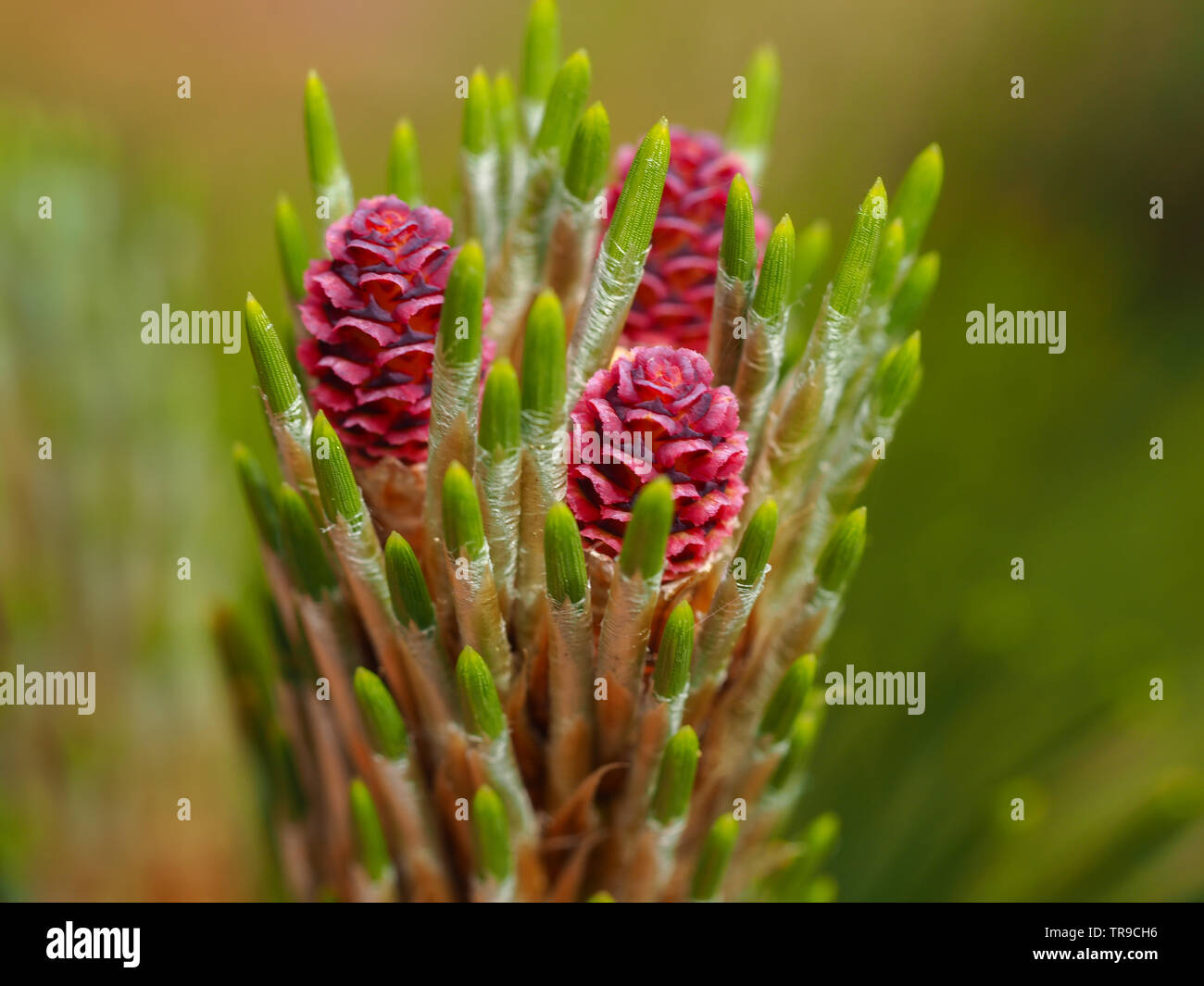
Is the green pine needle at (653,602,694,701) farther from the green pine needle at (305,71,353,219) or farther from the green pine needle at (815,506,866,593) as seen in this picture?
the green pine needle at (305,71,353,219)

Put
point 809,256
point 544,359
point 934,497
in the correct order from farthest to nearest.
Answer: point 934,497 < point 809,256 < point 544,359

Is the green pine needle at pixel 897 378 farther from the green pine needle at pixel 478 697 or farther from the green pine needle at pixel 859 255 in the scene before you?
the green pine needle at pixel 478 697

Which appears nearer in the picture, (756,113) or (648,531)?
(648,531)

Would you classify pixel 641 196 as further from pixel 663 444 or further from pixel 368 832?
pixel 368 832

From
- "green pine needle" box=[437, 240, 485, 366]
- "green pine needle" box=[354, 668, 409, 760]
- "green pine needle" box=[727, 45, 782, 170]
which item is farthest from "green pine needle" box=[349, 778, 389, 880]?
"green pine needle" box=[727, 45, 782, 170]

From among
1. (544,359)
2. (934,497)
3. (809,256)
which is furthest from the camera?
(934,497)

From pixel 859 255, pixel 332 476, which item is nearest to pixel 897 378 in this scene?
pixel 859 255
